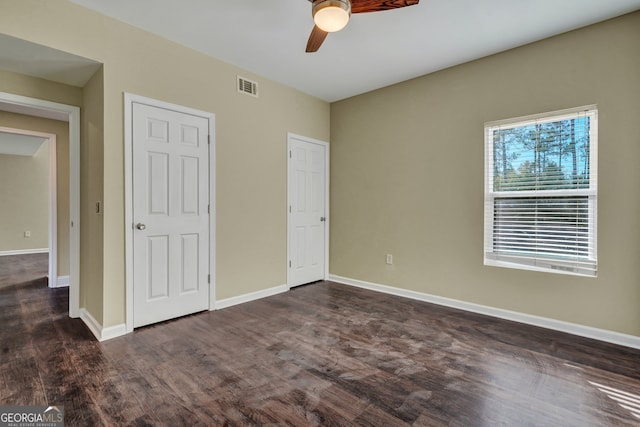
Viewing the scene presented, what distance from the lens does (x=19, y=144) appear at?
6.12 metres

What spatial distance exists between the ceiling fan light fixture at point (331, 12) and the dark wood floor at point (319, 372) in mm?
2329

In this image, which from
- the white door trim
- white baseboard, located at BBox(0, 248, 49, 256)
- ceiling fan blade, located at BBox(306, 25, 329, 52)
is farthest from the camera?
white baseboard, located at BBox(0, 248, 49, 256)

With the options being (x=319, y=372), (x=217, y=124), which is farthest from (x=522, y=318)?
(x=217, y=124)

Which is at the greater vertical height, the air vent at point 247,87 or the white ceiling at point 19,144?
the air vent at point 247,87

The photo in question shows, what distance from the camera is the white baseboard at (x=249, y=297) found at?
344 centimetres

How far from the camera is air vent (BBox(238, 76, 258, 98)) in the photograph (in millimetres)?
3582

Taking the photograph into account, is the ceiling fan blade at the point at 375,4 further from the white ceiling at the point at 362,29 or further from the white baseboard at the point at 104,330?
the white baseboard at the point at 104,330

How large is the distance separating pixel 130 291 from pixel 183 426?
1.60 m

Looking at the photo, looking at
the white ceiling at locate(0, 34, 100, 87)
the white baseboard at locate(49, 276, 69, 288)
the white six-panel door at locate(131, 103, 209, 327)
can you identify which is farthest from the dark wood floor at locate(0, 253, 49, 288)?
the white ceiling at locate(0, 34, 100, 87)

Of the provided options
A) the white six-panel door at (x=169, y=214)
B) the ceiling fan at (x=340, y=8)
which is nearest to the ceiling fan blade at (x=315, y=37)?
the ceiling fan at (x=340, y=8)

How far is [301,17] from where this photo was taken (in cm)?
260

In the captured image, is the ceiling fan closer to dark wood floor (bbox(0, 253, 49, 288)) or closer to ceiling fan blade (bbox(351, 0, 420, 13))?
ceiling fan blade (bbox(351, 0, 420, 13))

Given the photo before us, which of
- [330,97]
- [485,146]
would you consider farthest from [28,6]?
[485,146]

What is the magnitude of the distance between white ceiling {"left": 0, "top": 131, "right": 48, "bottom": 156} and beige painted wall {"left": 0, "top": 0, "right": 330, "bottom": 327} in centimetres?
364
